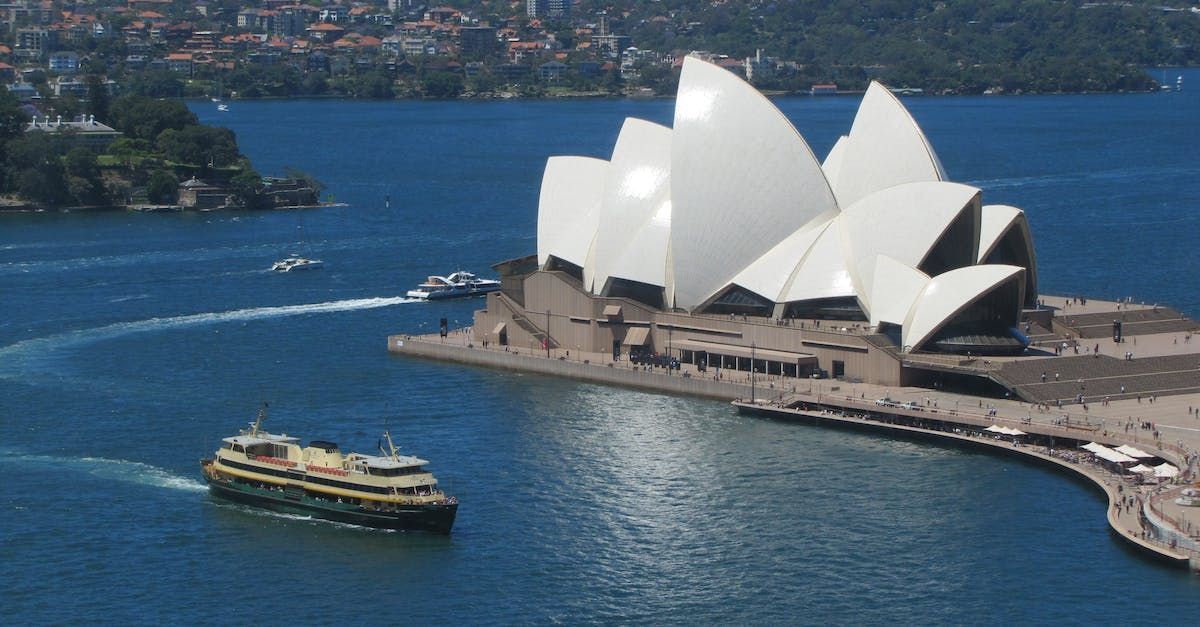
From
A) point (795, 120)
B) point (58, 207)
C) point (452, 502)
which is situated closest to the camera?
point (452, 502)

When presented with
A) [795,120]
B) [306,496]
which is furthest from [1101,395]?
[795,120]

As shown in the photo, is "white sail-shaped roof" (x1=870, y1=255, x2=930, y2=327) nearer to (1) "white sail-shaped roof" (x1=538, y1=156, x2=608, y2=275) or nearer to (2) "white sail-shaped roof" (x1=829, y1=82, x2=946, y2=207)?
(2) "white sail-shaped roof" (x1=829, y1=82, x2=946, y2=207)

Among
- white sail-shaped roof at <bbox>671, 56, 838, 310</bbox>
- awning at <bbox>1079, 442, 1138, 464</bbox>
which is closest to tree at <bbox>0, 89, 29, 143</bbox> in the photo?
white sail-shaped roof at <bbox>671, 56, 838, 310</bbox>

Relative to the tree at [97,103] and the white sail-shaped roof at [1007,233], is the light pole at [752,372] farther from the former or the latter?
the tree at [97,103]

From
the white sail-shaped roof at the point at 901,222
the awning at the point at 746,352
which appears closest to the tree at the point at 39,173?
the awning at the point at 746,352

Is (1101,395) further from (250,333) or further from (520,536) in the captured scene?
(250,333)

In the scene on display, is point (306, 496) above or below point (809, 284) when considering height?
below
